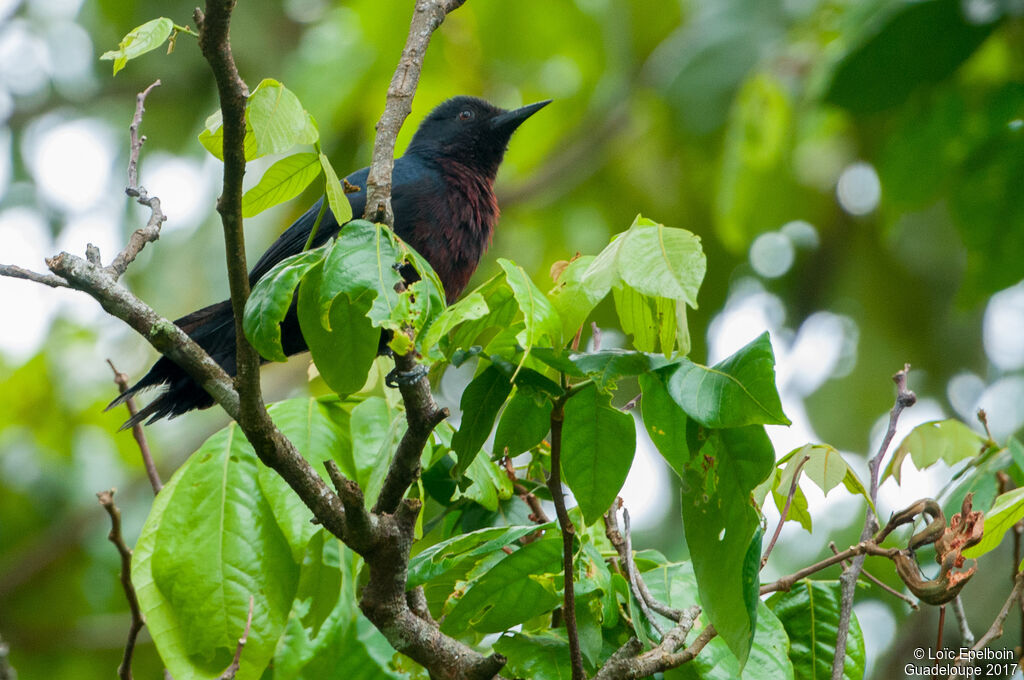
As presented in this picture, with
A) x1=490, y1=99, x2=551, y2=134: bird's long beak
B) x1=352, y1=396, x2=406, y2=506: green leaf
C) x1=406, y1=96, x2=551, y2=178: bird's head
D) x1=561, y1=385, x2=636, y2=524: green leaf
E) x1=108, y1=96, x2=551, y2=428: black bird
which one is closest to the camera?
x1=561, y1=385, x2=636, y2=524: green leaf

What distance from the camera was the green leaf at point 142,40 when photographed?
1604mm

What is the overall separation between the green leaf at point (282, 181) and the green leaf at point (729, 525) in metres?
0.83

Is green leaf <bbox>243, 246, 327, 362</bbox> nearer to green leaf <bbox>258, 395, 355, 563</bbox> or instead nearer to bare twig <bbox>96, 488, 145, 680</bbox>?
green leaf <bbox>258, 395, 355, 563</bbox>

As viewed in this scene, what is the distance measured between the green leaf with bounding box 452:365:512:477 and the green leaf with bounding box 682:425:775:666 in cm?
35

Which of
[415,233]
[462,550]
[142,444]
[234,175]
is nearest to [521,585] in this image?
[462,550]

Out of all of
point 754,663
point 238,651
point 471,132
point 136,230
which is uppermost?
point 471,132

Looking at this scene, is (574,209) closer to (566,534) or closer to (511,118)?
(511,118)

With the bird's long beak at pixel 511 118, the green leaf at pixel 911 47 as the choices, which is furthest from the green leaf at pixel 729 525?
the bird's long beak at pixel 511 118

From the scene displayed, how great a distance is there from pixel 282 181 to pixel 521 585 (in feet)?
2.82

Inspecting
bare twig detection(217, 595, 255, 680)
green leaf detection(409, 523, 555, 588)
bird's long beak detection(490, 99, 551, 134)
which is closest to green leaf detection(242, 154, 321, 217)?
green leaf detection(409, 523, 555, 588)

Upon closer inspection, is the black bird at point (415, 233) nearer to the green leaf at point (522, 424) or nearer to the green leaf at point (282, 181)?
the green leaf at point (282, 181)

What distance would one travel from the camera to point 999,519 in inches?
73.9

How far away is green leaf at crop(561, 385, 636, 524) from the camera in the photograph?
5.57 feet

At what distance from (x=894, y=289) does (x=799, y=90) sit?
166 cm
